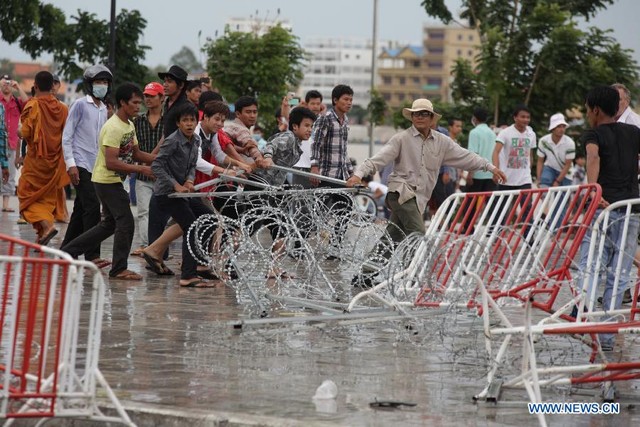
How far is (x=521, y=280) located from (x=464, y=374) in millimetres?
762

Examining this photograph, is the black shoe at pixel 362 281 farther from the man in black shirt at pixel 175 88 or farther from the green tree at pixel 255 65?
the green tree at pixel 255 65

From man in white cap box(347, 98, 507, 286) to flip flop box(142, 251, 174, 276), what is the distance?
2447 mm

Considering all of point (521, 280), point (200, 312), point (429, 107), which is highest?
point (429, 107)

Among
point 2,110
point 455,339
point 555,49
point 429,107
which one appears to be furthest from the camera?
point 555,49

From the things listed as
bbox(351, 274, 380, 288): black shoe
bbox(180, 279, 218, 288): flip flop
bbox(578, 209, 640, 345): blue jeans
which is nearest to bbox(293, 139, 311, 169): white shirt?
bbox(180, 279, 218, 288): flip flop

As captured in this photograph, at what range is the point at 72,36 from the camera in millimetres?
30672

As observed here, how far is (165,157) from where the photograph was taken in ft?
40.5

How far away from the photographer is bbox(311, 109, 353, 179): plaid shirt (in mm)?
15430

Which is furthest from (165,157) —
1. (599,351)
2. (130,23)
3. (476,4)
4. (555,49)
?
(476,4)

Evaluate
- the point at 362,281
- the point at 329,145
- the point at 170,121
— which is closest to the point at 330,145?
the point at 329,145

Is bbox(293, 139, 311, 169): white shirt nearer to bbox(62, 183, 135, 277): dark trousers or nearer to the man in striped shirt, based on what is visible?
the man in striped shirt

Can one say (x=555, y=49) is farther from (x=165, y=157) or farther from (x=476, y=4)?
(x=165, y=157)

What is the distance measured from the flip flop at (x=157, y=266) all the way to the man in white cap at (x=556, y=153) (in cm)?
777

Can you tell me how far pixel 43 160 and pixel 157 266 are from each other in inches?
95.5
